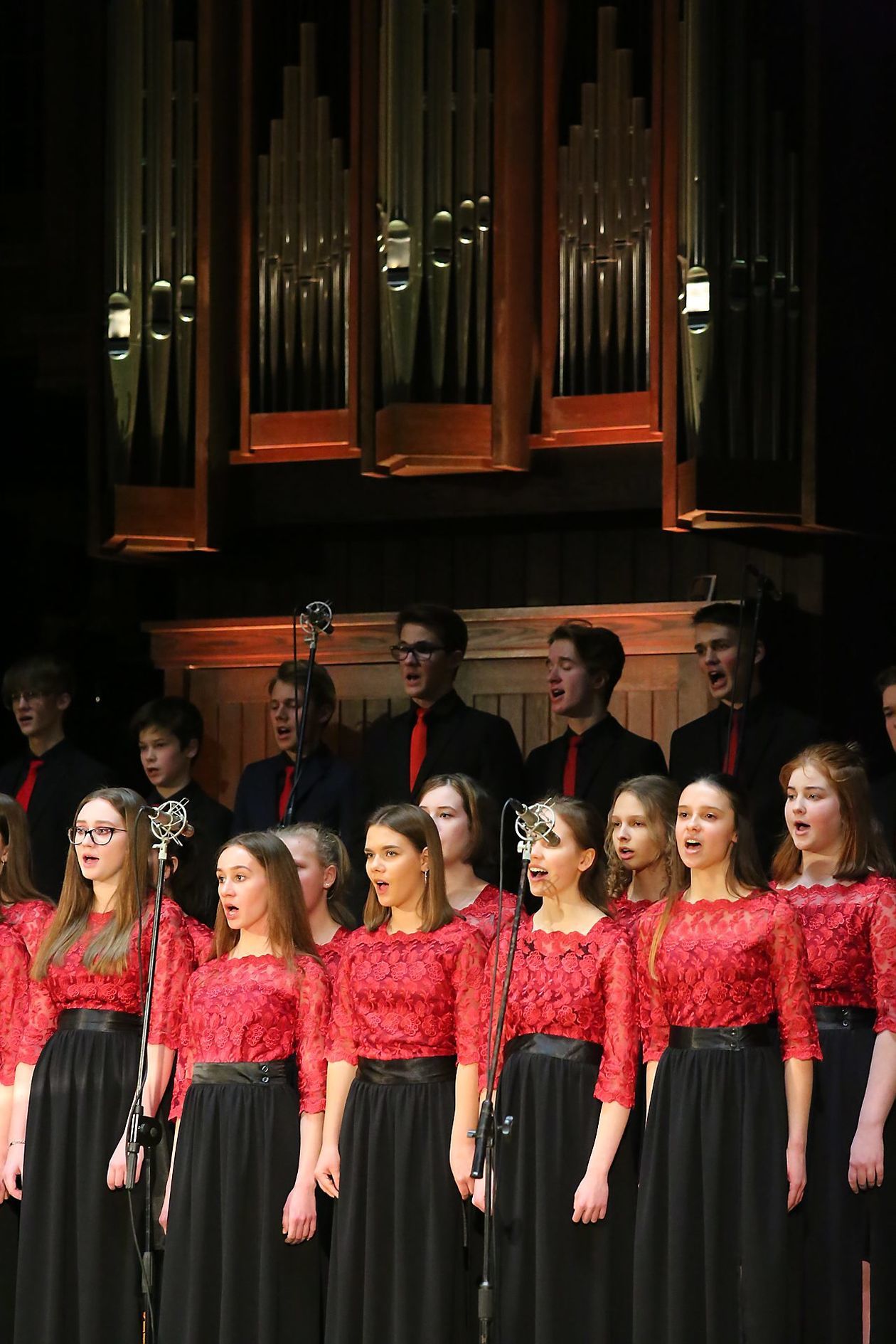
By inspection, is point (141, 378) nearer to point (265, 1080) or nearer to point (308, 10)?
point (308, 10)

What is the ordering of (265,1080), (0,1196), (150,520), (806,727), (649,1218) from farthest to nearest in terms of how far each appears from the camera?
1. (150,520)
2. (806,727)
3. (0,1196)
4. (265,1080)
5. (649,1218)

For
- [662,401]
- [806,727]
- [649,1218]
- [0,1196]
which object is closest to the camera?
[649,1218]

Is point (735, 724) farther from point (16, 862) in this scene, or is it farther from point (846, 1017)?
point (16, 862)

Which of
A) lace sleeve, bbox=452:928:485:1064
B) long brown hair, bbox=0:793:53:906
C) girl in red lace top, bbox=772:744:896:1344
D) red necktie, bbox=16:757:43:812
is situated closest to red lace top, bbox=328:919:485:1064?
lace sleeve, bbox=452:928:485:1064

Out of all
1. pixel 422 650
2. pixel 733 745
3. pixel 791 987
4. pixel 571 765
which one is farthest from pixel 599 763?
pixel 791 987

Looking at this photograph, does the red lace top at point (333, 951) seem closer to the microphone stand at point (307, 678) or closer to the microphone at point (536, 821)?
the microphone stand at point (307, 678)

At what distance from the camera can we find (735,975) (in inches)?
176

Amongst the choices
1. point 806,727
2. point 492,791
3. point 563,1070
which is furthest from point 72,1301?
point 806,727

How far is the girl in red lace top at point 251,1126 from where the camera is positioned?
4.71 meters

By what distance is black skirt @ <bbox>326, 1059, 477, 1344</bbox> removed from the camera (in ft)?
14.9

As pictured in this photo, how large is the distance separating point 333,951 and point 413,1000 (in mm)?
477

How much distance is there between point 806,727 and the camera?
6.12m

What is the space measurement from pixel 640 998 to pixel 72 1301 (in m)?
1.58

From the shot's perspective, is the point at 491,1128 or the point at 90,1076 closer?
the point at 491,1128
